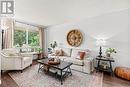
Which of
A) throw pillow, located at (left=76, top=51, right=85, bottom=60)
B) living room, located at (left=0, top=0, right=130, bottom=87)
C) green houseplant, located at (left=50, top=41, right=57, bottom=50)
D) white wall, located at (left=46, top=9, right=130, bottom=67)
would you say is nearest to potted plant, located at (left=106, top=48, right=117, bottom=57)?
living room, located at (left=0, top=0, right=130, bottom=87)

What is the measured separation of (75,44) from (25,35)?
9.81 ft

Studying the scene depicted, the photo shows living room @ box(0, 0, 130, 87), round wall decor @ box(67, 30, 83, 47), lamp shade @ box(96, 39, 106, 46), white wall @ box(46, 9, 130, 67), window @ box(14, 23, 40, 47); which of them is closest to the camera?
living room @ box(0, 0, 130, 87)

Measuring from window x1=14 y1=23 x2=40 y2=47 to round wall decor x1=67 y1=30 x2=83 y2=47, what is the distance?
2.27m

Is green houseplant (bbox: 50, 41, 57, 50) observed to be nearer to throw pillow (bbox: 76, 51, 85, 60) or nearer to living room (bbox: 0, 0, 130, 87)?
living room (bbox: 0, 0, 130, 87)

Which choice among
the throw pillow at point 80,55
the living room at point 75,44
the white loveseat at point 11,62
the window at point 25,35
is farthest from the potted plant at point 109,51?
the window at point 25,35

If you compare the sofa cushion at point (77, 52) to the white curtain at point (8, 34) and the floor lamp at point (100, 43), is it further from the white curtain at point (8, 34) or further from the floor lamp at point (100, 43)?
the white curtain at point (8, 34)

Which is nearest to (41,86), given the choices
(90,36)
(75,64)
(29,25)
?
(75,64)

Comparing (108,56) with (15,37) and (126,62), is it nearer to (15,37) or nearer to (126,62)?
(126,62)

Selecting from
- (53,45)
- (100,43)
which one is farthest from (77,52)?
A: (53,45)

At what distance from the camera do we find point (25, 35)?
5.80 m

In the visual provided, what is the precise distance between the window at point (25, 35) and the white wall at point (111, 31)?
8.11 ft

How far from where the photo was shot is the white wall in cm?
380

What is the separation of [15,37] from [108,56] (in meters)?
4.66

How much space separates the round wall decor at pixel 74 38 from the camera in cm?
494
